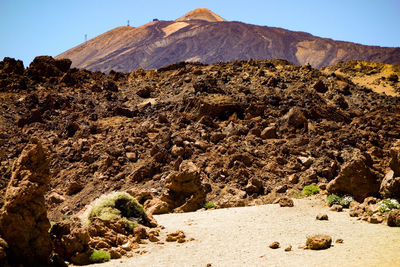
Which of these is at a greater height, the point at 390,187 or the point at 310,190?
the point at 390,187

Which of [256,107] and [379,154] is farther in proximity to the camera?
[256,107]

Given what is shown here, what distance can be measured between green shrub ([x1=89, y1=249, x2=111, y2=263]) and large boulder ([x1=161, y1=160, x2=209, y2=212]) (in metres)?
5.40

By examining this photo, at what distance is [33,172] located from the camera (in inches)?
288

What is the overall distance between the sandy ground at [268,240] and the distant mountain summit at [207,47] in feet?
285

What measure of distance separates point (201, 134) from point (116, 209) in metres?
9.73

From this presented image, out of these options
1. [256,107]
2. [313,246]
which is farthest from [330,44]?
[313,246]

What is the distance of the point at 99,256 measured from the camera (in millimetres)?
7922

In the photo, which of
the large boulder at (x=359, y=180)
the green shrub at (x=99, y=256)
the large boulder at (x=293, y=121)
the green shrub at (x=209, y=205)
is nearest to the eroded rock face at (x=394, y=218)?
the large boulder at (x=359, y=180)

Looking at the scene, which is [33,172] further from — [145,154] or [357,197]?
[145,154]

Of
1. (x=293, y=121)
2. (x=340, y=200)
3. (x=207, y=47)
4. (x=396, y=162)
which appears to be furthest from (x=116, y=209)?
(x=207, y=47)

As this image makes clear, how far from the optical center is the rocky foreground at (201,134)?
1441 centimetres

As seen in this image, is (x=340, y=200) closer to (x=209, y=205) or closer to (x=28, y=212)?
(x=209, y=205)

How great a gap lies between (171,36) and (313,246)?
123058 mm

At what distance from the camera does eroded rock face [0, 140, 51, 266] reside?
6.82 m
